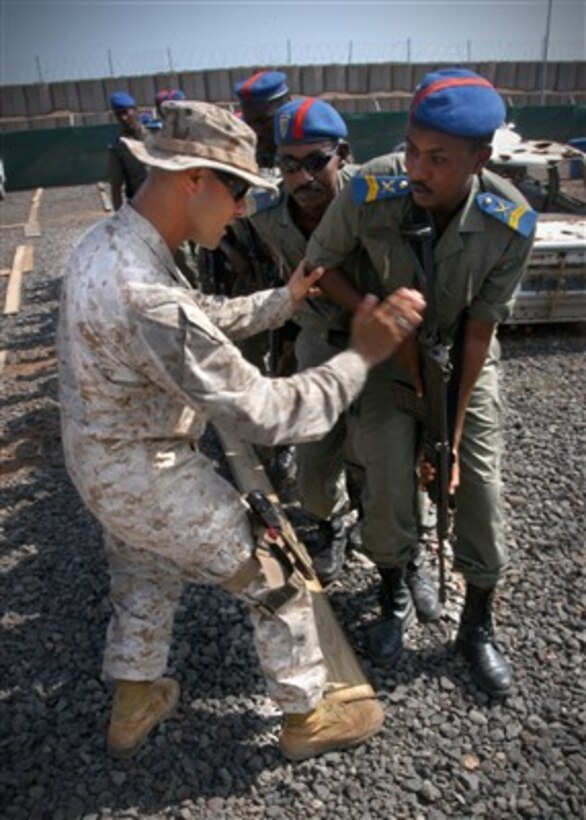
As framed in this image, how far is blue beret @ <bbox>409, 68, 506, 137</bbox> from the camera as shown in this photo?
7.83 feet

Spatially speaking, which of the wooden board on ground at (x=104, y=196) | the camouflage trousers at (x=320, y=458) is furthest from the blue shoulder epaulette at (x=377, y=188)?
the wooden board on ground at (x=104, y=196)

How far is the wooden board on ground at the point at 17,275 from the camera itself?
9.14m

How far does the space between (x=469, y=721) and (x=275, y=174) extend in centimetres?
353

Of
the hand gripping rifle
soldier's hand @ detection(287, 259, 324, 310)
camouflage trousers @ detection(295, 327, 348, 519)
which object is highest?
soldier's hand @ detection(287, 259, 324, 310)

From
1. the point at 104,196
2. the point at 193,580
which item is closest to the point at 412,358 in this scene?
the point at 193,580

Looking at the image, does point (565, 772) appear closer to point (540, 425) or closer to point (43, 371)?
point (540, 425)

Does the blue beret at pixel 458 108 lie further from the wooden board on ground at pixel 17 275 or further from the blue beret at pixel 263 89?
the wooden board on ground at pixel 17 275

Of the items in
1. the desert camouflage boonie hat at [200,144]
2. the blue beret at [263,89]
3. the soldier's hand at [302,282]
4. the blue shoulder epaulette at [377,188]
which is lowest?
the soldier's hand at [302,282]

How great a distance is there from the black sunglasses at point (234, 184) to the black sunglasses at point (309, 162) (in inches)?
45.6

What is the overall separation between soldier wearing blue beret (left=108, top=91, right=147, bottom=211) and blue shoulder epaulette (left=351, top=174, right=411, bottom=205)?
4.85 m

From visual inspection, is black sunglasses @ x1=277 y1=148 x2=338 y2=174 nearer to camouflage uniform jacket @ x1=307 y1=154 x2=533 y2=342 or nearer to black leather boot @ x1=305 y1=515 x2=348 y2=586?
camouflage uniform jacket @ x1=307 y1=154 x2=533 y2=342

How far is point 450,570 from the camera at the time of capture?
379 cm

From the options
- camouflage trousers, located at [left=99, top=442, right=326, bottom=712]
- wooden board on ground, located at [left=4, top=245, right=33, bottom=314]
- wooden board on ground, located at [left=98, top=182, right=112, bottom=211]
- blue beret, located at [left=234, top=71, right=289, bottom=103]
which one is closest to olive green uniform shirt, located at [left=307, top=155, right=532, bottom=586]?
camouflage trousers, located at [left=99, top=442, right=326, bottom=712]

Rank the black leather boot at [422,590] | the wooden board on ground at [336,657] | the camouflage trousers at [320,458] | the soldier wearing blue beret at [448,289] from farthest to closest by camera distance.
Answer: the camouflage trousers at [320,458], the black leather boot at [422,590], the wooden board on ground at [336,657], the soldier wearing blue beret at [448,289]
